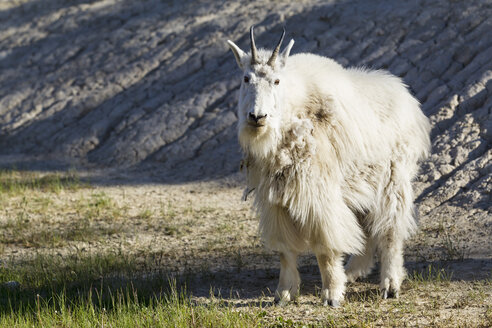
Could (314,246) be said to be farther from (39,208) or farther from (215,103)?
(215,103)

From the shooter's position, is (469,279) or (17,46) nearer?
(469,279)

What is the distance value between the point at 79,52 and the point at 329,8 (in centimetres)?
703

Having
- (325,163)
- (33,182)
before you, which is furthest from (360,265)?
(33,182)

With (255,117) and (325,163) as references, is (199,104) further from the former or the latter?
(255,117)

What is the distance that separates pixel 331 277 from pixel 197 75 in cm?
973

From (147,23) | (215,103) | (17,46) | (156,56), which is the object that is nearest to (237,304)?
(215,103)

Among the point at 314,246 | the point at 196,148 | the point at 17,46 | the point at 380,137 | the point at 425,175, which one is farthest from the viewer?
the point at 17,46

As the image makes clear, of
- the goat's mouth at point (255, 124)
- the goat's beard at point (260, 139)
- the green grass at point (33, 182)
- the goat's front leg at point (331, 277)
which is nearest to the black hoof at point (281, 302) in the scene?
the goat's front leg at point (331, 277)

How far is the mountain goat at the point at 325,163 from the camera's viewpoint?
5.85 metres

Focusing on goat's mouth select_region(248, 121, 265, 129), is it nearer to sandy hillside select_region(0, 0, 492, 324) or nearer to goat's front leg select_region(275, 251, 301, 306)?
goat's front leg select_region(275, 251, 301, 306)

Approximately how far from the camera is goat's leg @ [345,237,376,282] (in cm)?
675

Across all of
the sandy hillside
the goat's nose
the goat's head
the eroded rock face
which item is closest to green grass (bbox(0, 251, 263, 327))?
the sandy hillside

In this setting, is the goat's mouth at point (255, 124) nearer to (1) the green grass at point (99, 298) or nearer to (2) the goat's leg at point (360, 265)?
(1) the green grass at point (99, 298)

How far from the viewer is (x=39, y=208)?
10117mm
